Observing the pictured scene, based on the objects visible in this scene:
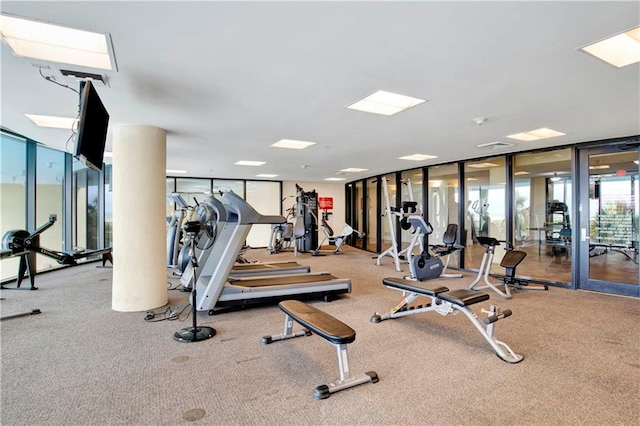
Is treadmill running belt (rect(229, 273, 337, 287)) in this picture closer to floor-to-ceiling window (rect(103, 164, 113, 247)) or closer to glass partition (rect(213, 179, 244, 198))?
floor-to-ceiling window (rect(103, 164, 113, 247))

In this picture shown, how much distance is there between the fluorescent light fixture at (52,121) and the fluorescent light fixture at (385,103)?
11.9 feet

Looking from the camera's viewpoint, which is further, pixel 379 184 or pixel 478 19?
pixel 379 184

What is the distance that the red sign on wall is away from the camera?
43.2ft

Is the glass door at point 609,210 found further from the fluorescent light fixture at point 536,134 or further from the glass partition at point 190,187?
the glass partition at point 190,187

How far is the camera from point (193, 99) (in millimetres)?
3547

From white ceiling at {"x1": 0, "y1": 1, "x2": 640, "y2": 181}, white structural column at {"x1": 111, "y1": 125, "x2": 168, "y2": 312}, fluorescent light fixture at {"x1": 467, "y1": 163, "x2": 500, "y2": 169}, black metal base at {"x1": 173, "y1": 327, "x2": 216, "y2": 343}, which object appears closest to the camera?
white ceiling at {"x1": 0, "y1": 1, "x2": 640, "y2": 181}

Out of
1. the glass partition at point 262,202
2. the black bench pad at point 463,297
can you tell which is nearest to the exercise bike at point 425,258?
the black bench pad at point 463,297

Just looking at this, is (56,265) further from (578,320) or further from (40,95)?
(578,320)

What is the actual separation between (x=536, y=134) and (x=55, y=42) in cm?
592

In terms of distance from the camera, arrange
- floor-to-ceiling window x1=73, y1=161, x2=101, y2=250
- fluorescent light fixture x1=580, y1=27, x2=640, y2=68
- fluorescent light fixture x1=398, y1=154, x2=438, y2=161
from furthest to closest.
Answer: floor-to-ceiling window x1=73, y1=161, x2=101, y2=250
fluorescent light fixture x1=398, y1=154, x2=438, y2=161
fluorescent light fixture x1=580, y1=27, x2=640, y2=68

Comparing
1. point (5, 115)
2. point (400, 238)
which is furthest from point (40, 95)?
point (400, 238)

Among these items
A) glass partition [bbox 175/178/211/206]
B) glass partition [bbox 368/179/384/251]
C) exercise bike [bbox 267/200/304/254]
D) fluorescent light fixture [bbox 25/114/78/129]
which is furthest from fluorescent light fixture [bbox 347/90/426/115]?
glass partition [bbox 175/178/211/206]

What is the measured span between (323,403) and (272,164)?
6.68 metres

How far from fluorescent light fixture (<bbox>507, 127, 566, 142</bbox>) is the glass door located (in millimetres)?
1002
